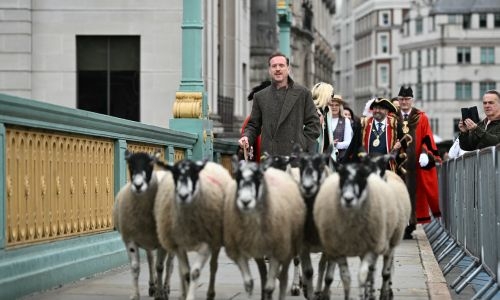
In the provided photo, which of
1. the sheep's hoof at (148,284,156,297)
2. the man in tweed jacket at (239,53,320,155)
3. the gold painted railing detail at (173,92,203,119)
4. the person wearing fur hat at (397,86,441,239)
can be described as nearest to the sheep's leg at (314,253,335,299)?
the sheep's hoof at (148,284,156,297)

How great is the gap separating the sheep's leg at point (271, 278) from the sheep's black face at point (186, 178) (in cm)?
79

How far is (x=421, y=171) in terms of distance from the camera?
2059 centimetres

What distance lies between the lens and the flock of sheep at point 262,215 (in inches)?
394

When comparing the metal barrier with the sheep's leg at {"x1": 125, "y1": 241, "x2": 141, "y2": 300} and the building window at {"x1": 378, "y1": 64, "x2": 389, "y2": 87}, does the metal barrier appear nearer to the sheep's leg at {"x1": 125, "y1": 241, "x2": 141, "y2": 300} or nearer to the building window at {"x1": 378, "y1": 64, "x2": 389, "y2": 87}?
the sheep's leg at {"x1": 125, "y1": 241, "x2": 141, "y2": 300}

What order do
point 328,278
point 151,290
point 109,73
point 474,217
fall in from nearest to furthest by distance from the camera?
point 328,278 → point 151,290 → point 474,217 → point 109,73

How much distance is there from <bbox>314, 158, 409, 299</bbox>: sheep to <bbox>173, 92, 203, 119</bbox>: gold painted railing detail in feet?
30.6

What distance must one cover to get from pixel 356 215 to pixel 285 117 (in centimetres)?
307

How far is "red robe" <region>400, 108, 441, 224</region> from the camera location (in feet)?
65.4

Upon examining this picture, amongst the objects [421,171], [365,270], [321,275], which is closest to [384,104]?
[421,171]

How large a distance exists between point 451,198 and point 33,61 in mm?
11852

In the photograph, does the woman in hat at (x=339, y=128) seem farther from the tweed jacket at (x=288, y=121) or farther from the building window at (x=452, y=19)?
the building window at (x=452, y=19)

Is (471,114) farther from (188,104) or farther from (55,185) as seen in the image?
(55,185)

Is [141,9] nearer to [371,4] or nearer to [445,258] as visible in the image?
[445,258]

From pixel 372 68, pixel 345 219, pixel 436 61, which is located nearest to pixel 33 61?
pixel 345 219
